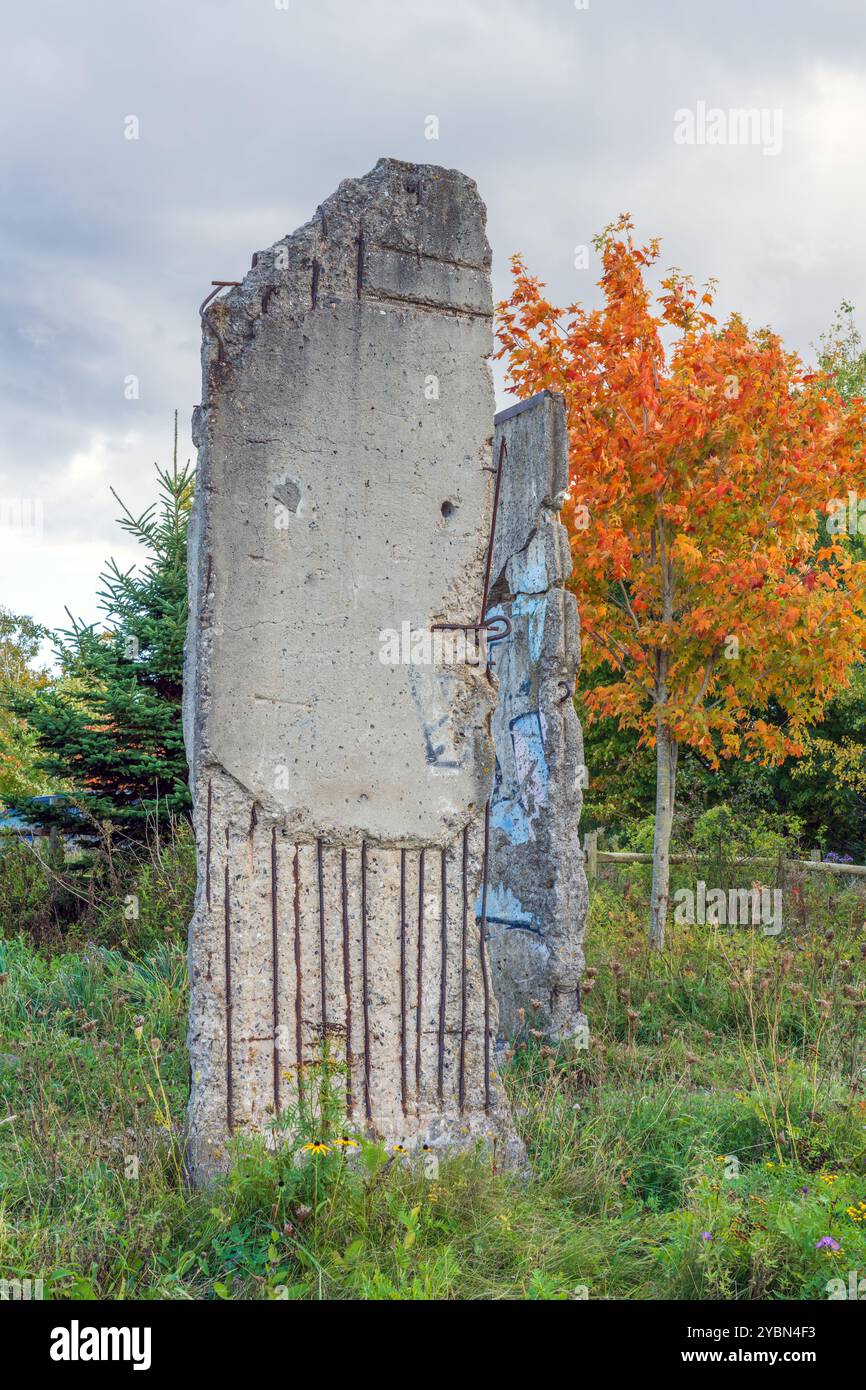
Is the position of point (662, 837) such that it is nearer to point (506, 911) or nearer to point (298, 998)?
point (506, 911)

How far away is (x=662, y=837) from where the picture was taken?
29.1 feet

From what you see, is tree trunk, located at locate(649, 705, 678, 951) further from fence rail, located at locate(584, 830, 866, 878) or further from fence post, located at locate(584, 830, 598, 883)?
fence post, located at locate(584, 830, 598, 883)

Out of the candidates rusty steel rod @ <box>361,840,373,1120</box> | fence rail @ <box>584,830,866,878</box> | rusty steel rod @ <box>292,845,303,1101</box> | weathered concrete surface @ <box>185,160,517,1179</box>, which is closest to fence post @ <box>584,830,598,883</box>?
fence rail @ <box>584,830,866,878</box>

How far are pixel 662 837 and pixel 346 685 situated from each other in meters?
5.15

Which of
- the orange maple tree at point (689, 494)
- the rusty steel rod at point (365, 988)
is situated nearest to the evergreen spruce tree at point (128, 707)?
the orange maple tree at point (689, 494)

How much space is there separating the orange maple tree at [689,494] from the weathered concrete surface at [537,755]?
6.78 ft

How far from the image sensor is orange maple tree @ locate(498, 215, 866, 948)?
8289mm

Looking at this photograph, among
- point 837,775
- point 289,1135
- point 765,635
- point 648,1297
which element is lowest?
point 648,1297

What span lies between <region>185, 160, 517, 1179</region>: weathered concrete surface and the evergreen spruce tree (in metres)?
5.03

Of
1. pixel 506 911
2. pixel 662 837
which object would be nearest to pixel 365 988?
pixel 506 911
